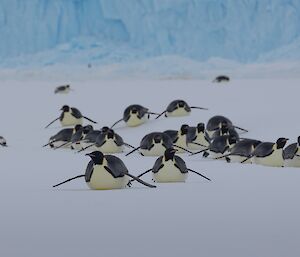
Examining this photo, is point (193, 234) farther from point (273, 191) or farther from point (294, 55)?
point (294, 55)

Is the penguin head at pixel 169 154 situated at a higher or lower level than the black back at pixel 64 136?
lower

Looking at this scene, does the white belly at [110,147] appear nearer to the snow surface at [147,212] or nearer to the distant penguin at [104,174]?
the snow surface at [147,212]

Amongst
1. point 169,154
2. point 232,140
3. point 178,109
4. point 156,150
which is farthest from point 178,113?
point 169,154

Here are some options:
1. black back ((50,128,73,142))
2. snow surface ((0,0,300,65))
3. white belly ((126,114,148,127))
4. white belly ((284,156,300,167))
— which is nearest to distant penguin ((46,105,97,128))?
white belly ((126,114,148,127))

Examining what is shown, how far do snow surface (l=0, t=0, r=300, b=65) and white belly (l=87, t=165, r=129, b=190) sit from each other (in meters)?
19.4

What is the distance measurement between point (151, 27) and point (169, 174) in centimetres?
2025

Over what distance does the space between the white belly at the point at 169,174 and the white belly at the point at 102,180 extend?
487 millimetres

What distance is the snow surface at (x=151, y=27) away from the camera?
2362 centimetres

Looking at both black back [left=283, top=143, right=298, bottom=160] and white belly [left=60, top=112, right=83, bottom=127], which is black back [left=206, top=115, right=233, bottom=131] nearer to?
black back [left=283, top=143, right=298, bottom=160]

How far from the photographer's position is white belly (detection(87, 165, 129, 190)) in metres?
4.44

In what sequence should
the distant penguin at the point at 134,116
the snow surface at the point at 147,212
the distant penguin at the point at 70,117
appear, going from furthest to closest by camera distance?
the distant penguin at the point at 70,117 → the distant penguin at the point at 134,116 → the snow surface at the point at 147,212

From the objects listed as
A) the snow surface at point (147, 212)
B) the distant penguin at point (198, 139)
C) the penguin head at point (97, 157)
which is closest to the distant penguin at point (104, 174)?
the penguin head at point (97, 157)

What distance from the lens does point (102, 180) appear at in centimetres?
445

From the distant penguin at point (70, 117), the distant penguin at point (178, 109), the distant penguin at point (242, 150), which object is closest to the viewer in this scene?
the distant penguin at point (242, 150)
